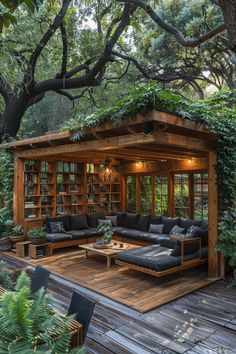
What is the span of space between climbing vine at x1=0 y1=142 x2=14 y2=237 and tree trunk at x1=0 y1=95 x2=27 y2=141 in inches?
40.5

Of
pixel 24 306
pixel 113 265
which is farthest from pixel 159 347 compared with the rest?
pixel 113 265

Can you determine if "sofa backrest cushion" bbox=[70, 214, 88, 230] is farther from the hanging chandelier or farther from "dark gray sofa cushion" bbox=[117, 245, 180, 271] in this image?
"dark gray sofa cushion" bbox=[117, 245, 180, 271]

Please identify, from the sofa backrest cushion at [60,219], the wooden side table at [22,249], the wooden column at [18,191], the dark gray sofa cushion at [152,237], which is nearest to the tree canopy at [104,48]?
the wooden column at [18,191]

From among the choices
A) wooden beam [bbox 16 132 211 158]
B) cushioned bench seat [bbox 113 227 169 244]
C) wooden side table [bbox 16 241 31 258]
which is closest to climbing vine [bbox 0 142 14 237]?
wooden side table [bbox 16 241 31 258]

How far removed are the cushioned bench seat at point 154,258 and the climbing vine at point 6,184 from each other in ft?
12.4

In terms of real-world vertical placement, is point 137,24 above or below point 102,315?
above

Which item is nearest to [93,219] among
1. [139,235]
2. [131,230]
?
[131,230]

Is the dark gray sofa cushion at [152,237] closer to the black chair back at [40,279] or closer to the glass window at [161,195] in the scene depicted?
the glass window at [161,195]

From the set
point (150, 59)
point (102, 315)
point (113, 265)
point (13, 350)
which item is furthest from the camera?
point (150, 59)

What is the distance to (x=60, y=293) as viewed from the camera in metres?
4.45

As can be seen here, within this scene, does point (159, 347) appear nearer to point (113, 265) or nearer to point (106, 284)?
point (106, 284)

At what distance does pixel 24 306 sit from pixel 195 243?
172 inches

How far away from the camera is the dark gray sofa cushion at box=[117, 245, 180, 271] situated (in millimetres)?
4828

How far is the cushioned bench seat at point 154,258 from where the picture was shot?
4.84 metres
